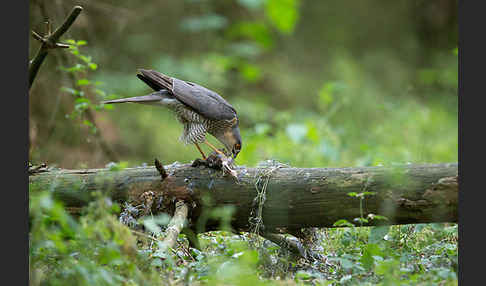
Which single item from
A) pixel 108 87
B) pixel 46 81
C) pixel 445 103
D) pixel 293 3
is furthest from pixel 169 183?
pixel 445 103

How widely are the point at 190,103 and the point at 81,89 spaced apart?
1.86 m

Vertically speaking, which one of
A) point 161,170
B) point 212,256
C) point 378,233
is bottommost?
point 212,256

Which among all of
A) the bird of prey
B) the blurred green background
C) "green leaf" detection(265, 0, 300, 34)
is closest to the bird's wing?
the bird of prey

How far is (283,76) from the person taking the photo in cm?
1112

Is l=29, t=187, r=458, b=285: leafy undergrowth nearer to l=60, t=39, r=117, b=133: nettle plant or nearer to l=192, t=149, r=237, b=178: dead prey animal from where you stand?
l=192, t=149, r=237, b=178: dead prey animal

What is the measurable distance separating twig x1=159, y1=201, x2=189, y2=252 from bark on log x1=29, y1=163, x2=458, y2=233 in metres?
0.10

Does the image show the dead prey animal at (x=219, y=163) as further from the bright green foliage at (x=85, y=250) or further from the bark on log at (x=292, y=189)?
the bright green foliage at (x=85, y=250)

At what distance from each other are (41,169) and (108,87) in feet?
18.6

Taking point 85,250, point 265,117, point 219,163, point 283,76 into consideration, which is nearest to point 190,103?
point 219,163

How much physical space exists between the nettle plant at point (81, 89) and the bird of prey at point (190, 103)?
398mm

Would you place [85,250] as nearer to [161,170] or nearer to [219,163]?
[161,170]

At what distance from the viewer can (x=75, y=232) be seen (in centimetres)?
235

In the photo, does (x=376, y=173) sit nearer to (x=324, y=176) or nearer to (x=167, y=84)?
(x=324, y=176)

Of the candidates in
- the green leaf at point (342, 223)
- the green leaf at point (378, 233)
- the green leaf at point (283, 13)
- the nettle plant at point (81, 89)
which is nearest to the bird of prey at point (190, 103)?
the nettle plant at point (81, 89)
